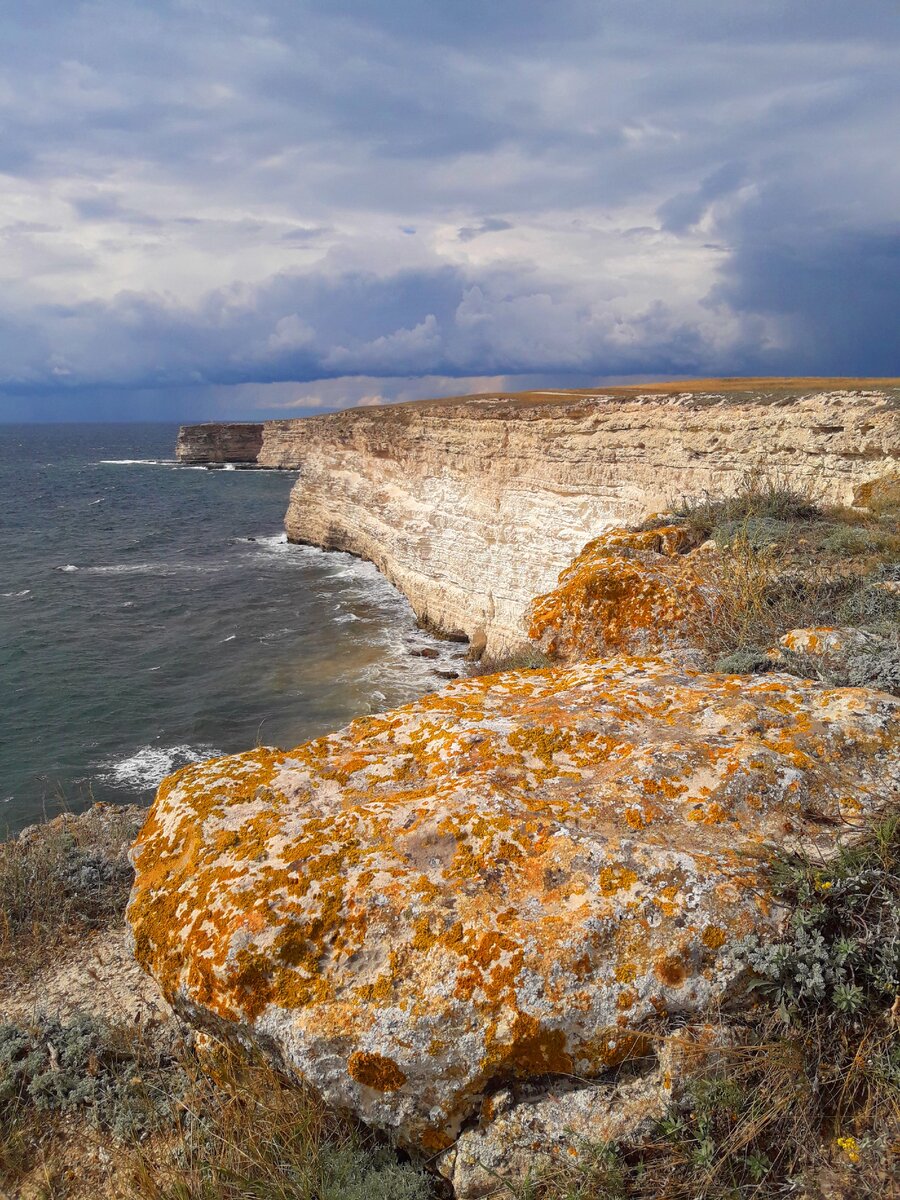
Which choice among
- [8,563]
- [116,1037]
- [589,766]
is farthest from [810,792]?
[8,563]

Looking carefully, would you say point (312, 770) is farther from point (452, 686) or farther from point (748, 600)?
point (748, 600)

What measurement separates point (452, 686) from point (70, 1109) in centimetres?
296

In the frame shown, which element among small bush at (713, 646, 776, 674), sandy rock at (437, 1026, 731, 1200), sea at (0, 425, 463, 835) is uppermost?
small bush at (713, 646, 776, 674)

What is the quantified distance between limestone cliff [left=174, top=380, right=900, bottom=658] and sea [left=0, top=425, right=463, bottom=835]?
2.43 meters

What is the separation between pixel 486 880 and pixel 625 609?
3453 mm

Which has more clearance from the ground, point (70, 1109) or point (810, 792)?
point (810, 792)

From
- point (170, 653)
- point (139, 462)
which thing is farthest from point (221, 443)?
point (170, 653)

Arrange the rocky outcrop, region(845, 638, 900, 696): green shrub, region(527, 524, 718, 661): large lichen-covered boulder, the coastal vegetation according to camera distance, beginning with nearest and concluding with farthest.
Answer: the coastal vegetation < region(845, 638, 900, 696): green shrub < region(527, 524, 718, 661): large lichen-covered boulder < the rocky outcrop

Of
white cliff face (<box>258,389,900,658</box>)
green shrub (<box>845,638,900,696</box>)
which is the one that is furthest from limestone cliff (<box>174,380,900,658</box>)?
green shrub (<box>845,638,900,696</box>)

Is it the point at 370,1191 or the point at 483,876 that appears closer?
the point at 370,1191

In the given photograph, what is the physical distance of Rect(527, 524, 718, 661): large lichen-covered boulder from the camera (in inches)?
217

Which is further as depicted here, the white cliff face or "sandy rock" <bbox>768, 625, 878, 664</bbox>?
the white cliff face

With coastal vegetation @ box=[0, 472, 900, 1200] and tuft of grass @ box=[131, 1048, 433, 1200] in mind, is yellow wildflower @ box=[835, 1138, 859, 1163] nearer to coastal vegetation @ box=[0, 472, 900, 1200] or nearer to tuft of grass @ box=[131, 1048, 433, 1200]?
coastal vegetation @ box=[0, 472, 900, 1200]

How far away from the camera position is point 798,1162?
2.13 meters
